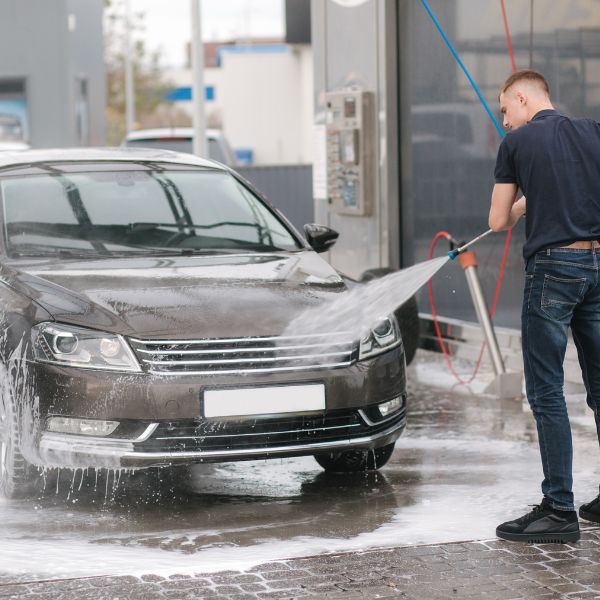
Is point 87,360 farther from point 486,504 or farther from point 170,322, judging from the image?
point 486,504

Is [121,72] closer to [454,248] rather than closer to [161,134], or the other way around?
[161,134]

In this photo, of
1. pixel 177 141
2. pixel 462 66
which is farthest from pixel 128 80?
pixel 462 66

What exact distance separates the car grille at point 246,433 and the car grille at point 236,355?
22 cm

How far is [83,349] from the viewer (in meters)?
5.95

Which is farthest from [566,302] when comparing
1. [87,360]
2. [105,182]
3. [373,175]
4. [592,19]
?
[373,175]

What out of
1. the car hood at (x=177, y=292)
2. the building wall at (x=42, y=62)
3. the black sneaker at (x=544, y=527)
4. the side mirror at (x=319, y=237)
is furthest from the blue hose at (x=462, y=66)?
the building wall at (x=42, y=62)

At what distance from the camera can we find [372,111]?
1195 centimetres

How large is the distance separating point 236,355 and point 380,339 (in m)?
0.80

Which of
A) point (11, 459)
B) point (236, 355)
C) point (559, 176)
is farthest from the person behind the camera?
point (11, 459)

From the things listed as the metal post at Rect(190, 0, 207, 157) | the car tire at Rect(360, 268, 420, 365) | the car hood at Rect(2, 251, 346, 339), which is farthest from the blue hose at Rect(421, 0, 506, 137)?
the metal post at Rect(190, 0, 207, 157)

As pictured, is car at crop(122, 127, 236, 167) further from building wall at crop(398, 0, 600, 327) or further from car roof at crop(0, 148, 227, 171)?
car roof at crop(0, 148, 227, 171)

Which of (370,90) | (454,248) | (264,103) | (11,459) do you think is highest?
(370,90)

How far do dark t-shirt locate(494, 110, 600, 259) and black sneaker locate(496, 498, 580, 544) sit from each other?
1.09 metres

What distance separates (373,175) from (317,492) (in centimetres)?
583
